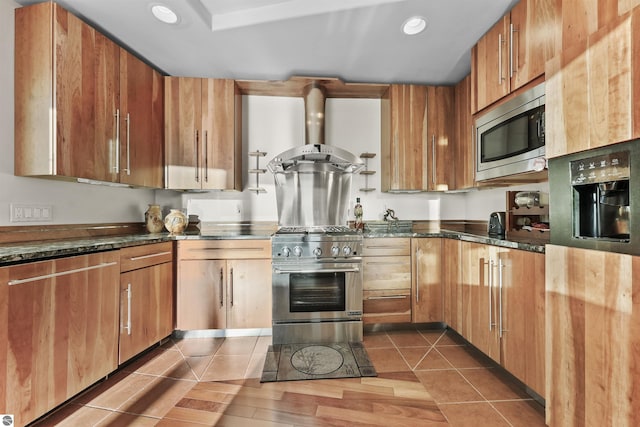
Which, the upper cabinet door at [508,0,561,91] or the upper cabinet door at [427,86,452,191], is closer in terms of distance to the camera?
the upper cabinet door at [508,0,561,91]

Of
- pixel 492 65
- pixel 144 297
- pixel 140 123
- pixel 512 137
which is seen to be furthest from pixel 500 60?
pixel 144 297

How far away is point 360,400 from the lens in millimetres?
1652

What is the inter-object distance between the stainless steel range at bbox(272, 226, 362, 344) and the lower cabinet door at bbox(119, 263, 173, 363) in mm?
867

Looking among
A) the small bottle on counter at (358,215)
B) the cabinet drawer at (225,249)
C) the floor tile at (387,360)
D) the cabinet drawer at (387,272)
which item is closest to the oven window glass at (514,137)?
the cabinet drawer at (387,272)

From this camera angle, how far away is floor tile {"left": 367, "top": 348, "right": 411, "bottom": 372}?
1991 mm

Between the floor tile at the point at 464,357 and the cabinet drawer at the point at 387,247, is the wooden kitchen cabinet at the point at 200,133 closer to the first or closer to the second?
the cabinet drawer at the point at 387,247

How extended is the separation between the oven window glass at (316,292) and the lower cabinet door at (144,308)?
1.00 metres

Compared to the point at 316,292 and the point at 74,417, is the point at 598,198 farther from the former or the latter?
the point at 74,417

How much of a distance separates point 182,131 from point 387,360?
2658mm

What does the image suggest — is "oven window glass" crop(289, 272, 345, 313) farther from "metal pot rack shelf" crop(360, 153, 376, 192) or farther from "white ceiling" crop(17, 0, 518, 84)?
"white ceiling" crop(17, 0, 518, 84)

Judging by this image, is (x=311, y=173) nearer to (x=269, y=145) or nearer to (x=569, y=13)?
(x=269, y=145)

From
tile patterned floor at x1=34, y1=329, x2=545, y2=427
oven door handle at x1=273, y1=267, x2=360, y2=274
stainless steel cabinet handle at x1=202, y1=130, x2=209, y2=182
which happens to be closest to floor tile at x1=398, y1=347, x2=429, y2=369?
tile patterned floor at x1=34, y1=329, x2=545, y2=427

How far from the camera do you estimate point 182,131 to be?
272 centimetres

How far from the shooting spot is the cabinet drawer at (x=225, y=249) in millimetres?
2420
